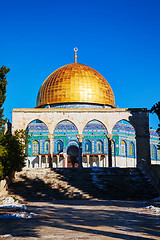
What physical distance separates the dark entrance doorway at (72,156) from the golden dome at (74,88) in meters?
4.65

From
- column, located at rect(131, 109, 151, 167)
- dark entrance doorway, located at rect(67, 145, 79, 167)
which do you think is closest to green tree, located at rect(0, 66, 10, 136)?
column, located at rect(131, 109, 151, 167)

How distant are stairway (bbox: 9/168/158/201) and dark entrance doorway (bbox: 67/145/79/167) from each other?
11.8 meters

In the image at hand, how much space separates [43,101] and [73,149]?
16.5ft

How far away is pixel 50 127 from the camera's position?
18078 mm

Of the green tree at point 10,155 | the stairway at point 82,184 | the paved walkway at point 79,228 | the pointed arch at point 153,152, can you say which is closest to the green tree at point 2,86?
the green tree at point 10,155

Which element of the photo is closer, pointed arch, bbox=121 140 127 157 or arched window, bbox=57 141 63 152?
arched window, bbox=57 141 63 152

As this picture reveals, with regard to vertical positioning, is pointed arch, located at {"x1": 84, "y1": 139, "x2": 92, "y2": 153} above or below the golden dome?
below

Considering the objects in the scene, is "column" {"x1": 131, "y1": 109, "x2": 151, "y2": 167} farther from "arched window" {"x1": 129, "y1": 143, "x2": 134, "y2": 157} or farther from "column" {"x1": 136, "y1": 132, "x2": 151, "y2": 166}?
"arched window" {"x1": 129, "y1": 143, "x2": 134, "y2": 157}

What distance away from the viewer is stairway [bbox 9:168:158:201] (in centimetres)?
1175

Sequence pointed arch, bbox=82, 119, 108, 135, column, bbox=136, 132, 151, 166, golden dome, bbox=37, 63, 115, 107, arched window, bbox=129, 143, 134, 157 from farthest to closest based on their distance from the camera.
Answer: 1. arched window, bbox=129, 143, 134, 157
2. pointed arch, bbox=82, 119, 108, 135
3. golden dome, bbox=37, 63, 115, 107
4. column, bbox=136, 132, 151, 166

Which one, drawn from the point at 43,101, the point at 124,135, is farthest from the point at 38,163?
the point at 124,135

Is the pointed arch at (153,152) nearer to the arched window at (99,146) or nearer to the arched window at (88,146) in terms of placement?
the arched window at (99,146)

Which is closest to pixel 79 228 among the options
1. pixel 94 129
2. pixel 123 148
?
pixel 94 129

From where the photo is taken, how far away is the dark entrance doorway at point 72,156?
89.2 feet
